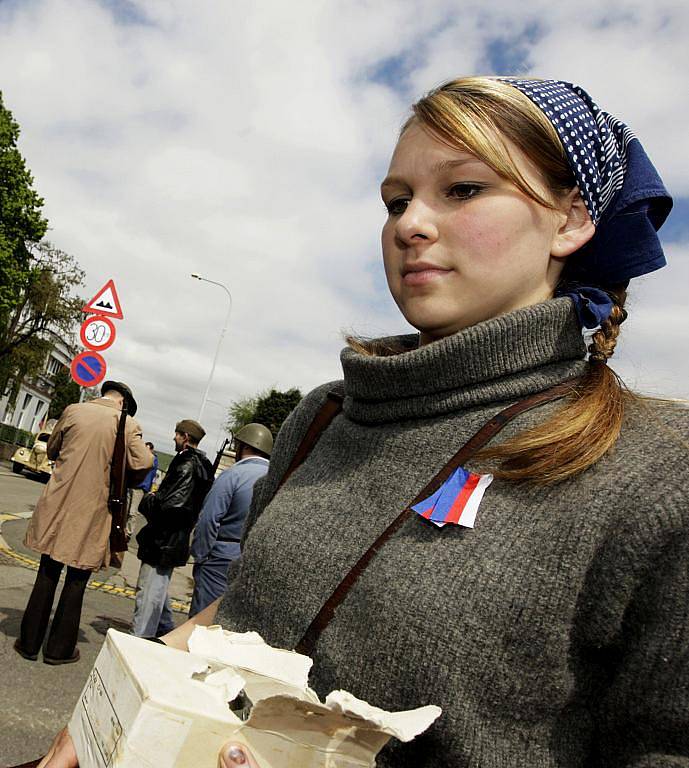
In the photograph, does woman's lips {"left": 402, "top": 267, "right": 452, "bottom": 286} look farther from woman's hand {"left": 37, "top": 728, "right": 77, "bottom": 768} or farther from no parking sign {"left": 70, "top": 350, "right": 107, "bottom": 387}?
no parking sign {"left": 70, "top": 350, "right": 107, "bottom": 387}

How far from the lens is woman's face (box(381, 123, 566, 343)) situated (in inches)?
50.0

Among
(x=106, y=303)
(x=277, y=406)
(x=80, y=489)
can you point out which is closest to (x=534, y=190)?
(x=80, y=489)

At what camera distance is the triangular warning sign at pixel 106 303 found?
24.4 feet

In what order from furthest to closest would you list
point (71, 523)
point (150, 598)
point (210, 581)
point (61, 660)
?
point (150, 598), point (210, 581), point (71, 523), point (61, 660)

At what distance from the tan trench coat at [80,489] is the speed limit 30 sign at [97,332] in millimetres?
2219

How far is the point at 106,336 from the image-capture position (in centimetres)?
740

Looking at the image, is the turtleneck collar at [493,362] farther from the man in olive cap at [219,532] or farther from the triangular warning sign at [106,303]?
the triangular warning sign at [106,303]

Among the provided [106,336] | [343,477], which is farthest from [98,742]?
[106,336]

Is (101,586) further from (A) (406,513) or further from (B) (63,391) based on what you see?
(B) (63,391)

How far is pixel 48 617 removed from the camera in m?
4.87

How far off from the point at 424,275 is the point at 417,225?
10 centimetres

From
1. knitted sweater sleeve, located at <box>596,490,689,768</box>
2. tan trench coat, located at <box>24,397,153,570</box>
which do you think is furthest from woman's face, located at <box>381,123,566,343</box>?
tan trench coat, located at <box>24,397,153,570</box>

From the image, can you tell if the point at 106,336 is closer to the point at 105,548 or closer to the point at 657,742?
the point at 105,548

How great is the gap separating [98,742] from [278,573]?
432 mm
